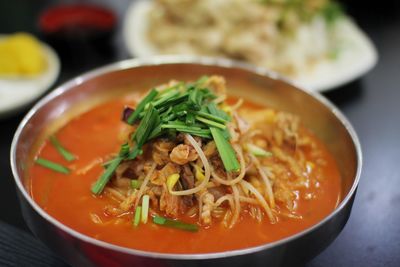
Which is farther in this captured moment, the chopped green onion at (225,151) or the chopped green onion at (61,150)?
the chopped green onion at (61,150)

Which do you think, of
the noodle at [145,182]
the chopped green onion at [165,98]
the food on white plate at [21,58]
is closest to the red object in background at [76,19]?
the food on white plate at [21,58]

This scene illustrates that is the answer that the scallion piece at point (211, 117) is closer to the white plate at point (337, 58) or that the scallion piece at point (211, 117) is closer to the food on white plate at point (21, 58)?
the white plate at point (337, 58)

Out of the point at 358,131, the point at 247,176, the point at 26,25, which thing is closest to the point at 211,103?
the point at 247,176

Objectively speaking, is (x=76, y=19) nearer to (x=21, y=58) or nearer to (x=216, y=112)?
(x=21, y=58)

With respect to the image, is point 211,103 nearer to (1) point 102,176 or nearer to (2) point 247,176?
(2) point 247,176

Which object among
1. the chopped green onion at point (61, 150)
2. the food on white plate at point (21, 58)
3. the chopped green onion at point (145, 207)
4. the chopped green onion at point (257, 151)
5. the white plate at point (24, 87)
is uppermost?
the chopped green onion at point (257, 151)

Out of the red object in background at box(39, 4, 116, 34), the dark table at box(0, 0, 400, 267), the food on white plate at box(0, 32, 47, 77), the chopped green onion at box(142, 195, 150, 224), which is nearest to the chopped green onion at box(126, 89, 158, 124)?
the chopped green onion at box(142, 195, 150, 224)

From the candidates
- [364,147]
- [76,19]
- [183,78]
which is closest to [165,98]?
[183,78]
